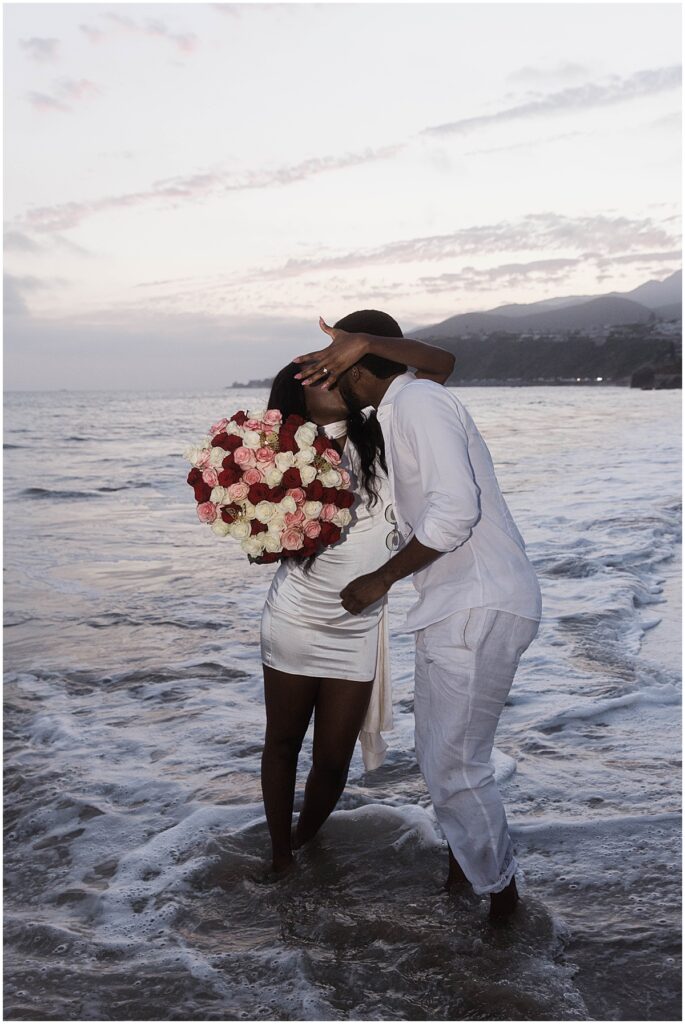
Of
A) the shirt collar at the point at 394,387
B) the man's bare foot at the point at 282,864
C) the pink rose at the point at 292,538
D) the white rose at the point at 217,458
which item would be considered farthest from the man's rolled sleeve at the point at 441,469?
the man's bare foot at the point at 282,864

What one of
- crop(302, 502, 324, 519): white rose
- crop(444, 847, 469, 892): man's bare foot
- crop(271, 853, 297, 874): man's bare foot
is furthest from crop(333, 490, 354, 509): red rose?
crop(271, 853, 297, 874): man's bare foot

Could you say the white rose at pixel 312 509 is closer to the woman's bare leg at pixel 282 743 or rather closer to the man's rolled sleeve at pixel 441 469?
the man's rolled sleeve at pixel 441 469

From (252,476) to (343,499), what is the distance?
1.23 ft

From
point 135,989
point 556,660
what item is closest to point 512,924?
point 135,989

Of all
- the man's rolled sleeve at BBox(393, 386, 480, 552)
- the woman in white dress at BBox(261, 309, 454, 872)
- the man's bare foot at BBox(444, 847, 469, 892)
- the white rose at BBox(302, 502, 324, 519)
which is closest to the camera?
the man's rolled sleeve at BBox(393, 386, 480, 552)

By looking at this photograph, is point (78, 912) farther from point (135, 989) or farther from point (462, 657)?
point (462, 657)

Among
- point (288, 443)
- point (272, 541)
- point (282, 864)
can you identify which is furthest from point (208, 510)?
point (282, 864)

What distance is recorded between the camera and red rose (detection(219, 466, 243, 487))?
385 cm

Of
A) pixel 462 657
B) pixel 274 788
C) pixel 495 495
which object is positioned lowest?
pixel 274 788

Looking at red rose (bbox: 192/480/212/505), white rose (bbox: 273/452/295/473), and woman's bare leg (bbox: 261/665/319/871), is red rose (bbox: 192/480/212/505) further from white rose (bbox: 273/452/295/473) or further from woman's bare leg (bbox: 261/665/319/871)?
woman's bare leg (bbox: 261/665/319/871)

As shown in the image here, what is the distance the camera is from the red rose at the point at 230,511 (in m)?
3.92

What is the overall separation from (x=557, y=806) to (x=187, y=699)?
3148 mm

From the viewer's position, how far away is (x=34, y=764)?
240 inches

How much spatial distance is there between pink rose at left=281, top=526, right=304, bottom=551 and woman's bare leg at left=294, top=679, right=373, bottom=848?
0.72m
